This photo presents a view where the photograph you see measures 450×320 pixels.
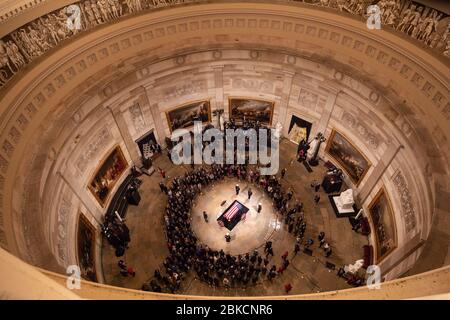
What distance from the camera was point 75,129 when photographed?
15.4 m

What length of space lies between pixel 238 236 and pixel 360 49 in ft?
37.5

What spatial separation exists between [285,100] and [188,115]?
6178mm

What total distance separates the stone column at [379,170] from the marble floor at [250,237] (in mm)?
1841

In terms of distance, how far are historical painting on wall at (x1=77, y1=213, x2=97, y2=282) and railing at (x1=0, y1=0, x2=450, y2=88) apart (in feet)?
23.6

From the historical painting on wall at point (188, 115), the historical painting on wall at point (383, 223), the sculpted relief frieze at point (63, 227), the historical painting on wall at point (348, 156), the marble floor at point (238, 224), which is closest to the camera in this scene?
the sculpted relief frieze at point (63, 227)

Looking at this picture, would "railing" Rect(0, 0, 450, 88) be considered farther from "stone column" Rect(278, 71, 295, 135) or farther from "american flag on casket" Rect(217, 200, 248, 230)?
"american flag on casket" Rect(217, 200, 248, 230)

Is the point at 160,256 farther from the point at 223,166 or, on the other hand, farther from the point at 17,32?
the point at 17,32

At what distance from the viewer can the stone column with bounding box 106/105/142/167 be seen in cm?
1784

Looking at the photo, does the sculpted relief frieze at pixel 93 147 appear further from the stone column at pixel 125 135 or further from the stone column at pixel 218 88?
the stone column at pixel 218 88

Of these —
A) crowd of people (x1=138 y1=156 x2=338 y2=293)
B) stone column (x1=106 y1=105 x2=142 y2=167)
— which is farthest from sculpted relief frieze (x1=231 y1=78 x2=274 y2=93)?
stone column (x1=106 y1=105 x2=142 y2=167)

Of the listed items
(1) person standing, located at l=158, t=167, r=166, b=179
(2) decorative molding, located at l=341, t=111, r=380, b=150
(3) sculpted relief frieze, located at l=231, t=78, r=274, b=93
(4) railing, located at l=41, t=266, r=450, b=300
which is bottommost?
(4) railing, located at l=41, t=266, r=450, b=300

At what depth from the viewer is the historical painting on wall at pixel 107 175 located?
1792 cm

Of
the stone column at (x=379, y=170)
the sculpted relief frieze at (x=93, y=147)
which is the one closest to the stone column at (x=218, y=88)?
the sculpted relief frieze at (x=93, y=147)

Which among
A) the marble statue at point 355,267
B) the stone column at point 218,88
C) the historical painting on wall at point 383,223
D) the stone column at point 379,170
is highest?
the stone column at point 218,88
